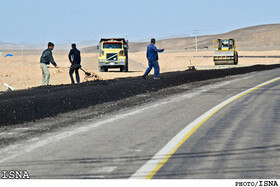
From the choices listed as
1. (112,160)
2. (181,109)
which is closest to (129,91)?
(181,109)

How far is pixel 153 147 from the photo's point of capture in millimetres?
8766

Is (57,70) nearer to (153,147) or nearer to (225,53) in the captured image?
(225,53)

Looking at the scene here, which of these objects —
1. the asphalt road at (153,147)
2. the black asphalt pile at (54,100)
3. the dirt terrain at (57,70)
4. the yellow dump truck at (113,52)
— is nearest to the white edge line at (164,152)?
the asphalt road at (153,147)

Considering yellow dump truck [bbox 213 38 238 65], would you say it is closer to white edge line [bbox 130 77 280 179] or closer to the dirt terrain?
the dirt terrain

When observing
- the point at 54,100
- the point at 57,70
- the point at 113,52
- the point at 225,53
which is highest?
the point at 113,52

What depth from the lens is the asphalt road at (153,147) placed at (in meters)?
7.02

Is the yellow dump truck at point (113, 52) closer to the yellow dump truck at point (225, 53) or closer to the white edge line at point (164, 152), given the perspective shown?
the yellow dump truck at point (225, 53)

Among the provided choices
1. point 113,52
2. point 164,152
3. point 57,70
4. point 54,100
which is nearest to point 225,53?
point 113,52

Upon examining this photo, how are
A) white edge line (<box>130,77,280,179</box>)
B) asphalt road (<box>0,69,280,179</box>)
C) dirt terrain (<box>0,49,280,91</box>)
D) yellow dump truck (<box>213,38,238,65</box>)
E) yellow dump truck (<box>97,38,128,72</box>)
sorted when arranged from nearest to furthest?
white edge line (<box>130,77,280,179</box>), asphalt road (<box>0,69,280,179</box>), dirt terrain (<box>0,49,280,91</box>), yellow dump truck (<box>97,38,128,72</box>), yellow dump truck (<box>213,38,238,65</box>)

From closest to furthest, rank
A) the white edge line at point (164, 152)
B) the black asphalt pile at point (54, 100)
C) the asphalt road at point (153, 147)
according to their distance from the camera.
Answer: the white edge line at point (164, 152) < the asphalt road at point (153, 147) < the black asphalt pile at point (54, 100)

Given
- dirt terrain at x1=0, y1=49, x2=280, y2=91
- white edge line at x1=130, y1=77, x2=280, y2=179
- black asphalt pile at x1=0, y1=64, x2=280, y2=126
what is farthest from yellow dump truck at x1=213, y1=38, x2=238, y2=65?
white edge line at x1=130, y1=77, x2=280, y2=179

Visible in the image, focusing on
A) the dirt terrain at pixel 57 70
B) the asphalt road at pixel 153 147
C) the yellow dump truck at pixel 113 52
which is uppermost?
the yellow dump truck at pixel 113 52

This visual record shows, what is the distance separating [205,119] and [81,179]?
→ 624 centimetres

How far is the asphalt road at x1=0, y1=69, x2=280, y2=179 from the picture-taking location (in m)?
7.02
